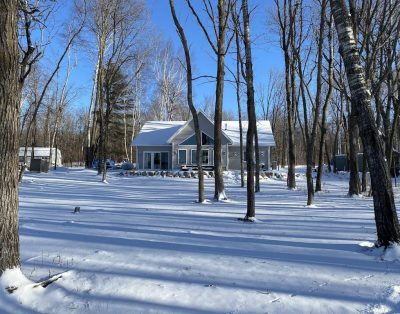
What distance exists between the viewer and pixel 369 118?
5922mm

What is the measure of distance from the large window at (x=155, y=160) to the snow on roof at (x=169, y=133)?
1060mm

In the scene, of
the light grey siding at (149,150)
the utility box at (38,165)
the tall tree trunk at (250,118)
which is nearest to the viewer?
the tall tree trunk at (250,118)

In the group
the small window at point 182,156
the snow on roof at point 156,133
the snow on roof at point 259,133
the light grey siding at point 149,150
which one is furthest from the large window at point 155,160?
the snow on roof at point 259,133

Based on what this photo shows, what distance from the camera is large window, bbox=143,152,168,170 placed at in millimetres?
38000

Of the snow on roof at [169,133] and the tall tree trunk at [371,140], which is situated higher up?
the snow on roof at [169,133]

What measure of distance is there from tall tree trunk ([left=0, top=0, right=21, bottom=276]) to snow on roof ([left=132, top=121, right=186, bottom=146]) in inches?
1294

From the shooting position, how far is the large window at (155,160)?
3800 cm

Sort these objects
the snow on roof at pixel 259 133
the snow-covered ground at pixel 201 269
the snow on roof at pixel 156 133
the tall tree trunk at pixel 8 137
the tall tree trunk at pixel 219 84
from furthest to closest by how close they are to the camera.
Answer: the snow on roof at pixel 156 133 → the snow on roof at pixel 259 133 → the tall tree trunk at pixel 219 84 → the tall tree trunk at pixel 8 137 → the snow-covered ground at pixel 201 269

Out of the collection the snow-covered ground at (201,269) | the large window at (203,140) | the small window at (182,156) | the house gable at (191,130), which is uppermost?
the house gable at (191,130)

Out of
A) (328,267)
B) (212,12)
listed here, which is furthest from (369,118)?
(212,12)

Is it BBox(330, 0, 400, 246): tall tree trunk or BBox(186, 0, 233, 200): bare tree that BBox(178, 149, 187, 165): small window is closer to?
BBox(186, 0, 233, 200): bare tree

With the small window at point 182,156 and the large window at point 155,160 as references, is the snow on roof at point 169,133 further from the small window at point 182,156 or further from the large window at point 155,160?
the small window at point 182,156

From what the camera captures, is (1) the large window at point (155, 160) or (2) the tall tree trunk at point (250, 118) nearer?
(2) the tall tree trunk at point (250, 118)

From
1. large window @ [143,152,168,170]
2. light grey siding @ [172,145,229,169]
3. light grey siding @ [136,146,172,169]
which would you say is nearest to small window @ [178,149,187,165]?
light grey siding @ [172,145,229,169]
